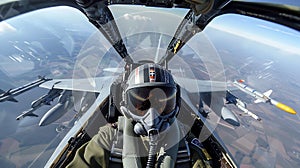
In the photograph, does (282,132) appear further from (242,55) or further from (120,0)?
(120,0)

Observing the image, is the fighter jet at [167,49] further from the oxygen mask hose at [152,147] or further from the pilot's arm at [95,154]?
the oxygen mask hose at [152,147]

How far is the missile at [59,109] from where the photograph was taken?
487 cm

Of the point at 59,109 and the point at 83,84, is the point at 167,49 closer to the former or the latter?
the point at 83,84

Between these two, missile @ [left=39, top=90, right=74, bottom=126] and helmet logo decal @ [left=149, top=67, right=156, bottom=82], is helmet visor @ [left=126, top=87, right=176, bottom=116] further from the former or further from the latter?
missile @ [left=39, top=90, right=74, bottom=126]

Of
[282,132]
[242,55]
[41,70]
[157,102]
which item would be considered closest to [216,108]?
[157,102]

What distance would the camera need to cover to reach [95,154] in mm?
1520

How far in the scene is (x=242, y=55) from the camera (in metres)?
37.9

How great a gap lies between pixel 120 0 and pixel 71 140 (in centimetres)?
132

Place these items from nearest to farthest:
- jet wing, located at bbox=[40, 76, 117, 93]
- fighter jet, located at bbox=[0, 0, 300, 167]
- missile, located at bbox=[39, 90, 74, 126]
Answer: fighter jet, located at bbox=[0, 0, 300, 167] → jet wing, located at bbox=[40, 76, 117, 93] → missile, located at bbox=[39, 90, 74, 126]

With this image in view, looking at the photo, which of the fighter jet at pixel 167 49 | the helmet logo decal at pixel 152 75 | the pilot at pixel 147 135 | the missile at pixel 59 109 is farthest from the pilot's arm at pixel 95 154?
the missile at pixel 59 109

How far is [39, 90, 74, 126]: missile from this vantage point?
4870 millimetres

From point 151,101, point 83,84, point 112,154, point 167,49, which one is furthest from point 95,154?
point 83,84

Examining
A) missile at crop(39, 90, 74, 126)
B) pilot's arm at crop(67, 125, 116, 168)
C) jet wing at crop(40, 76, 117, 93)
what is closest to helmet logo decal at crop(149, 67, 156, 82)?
pilot's arm at crop(67, 125, 116, 168)

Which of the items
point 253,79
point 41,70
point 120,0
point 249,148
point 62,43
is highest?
point 120,0
